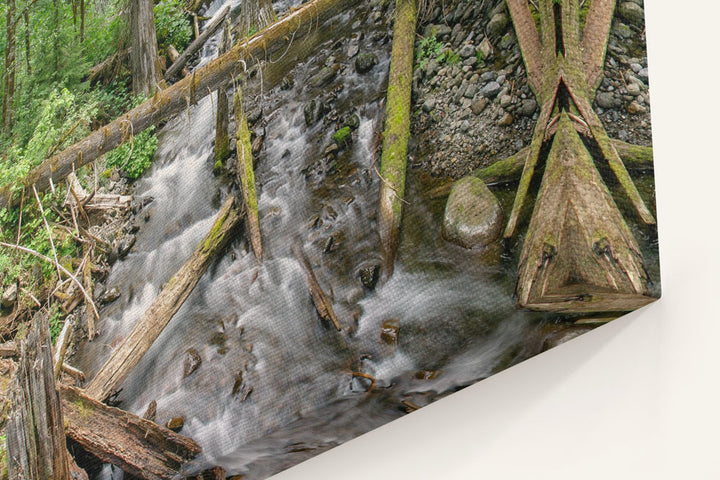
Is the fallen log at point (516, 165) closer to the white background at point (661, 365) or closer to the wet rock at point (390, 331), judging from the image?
the white background at point (661, 365)

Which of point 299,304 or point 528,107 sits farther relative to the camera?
point 299,304

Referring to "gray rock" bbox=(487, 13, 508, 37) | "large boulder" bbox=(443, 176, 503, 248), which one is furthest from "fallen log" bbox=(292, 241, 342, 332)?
"gray rock" bbox=(487, 13, 508, 37)

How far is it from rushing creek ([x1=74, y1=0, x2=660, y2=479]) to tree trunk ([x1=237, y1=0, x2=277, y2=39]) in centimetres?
12

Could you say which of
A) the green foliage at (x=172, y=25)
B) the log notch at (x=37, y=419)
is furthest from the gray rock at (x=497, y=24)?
the log notch at (x=37, y=419)

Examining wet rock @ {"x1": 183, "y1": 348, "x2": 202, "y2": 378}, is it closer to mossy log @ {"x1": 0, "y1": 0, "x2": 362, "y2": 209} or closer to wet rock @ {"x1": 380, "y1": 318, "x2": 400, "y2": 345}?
wet rock @ {"x1": 380, "y1": 318, "x2": 400, "y2": 345}

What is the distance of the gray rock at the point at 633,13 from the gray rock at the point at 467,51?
1.16ft

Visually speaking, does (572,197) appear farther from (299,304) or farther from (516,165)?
(299,304)

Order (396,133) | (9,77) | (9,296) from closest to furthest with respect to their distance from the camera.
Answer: (396,133) → (9,296) → (9,77)

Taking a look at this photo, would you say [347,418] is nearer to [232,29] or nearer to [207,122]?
[207,122]

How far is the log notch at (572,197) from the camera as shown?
141 cm

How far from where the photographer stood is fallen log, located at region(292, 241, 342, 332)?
5.79 ft

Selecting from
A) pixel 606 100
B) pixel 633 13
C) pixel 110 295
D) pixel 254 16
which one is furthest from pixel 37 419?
pixel 633 13

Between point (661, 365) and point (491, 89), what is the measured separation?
0.76 m

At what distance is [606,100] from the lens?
146cm
